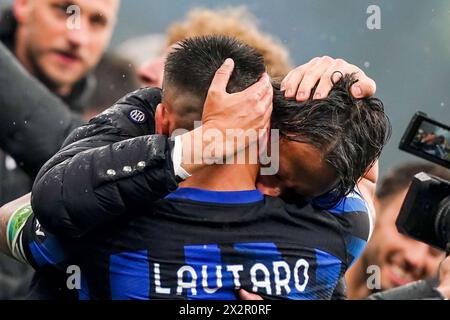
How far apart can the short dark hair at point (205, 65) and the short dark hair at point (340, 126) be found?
83 millimetres

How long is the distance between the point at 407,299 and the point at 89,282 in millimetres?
734

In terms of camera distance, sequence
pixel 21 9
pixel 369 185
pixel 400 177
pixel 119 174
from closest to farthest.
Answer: pixel 119 174 < pixel 369 185 < pixel 21 9 < pixel 400 177

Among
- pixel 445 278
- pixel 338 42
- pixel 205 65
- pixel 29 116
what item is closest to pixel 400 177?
pixel 338 42

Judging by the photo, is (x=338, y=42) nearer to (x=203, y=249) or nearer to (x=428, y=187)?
(x=428, y=187)

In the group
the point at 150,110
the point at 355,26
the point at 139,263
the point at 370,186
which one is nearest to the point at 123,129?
the point at 150,110

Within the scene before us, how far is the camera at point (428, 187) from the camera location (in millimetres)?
1359

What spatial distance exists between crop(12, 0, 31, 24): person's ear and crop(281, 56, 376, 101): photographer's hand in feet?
3.12

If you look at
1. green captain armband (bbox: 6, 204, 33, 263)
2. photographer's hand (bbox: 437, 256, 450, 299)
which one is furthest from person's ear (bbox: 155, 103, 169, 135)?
photographer's hand (bbox: 437, 256, 450, 299)

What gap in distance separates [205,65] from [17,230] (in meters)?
0.43

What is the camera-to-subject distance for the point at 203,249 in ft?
4.07

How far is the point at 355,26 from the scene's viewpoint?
2018 mm

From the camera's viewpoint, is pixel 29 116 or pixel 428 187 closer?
pixel 428 187

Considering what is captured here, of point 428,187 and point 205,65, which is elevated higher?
point 205,65


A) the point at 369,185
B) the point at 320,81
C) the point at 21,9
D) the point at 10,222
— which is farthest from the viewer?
the point at 21,9
